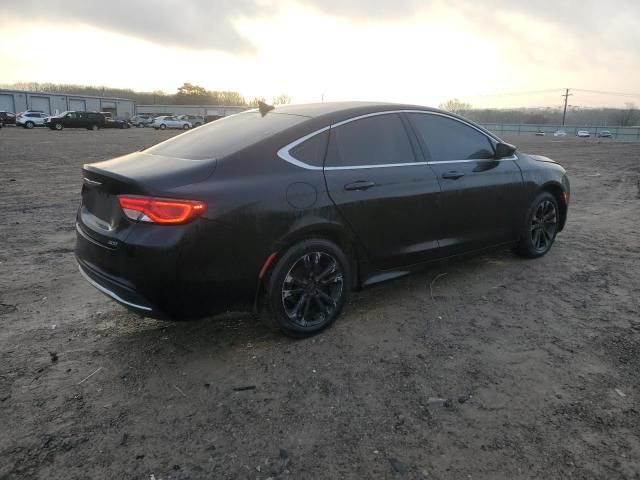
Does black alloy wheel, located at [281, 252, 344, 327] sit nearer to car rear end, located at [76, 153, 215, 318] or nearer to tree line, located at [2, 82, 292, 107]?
car rear end, located at [76, 153, 215, 318]

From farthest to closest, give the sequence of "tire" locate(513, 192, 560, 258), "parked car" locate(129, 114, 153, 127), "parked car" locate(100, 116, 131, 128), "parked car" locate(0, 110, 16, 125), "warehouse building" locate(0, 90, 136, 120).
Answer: "warehouse building" locate(0, 90, 136, 120) → "parked car" locate(129, 114, 153, 127) → "parked car" locate(100, 116, 131, 128) → "parked car" locate(0, 110, 16, 125) → "tire" locate(513, 192, 560, 258)

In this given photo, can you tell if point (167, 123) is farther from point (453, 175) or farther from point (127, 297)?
point (127, 297)

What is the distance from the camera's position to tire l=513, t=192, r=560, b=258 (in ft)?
16.6

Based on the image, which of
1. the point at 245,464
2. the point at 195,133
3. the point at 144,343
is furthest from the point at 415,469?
the point at 195,133

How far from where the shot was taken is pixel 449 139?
437 centimetres

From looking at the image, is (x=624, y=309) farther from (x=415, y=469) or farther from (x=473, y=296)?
(x=415, y=469)

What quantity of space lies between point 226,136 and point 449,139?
6.69 ft

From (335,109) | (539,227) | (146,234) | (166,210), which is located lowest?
(539,227)

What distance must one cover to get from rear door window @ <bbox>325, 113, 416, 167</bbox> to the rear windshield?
34 centimetres

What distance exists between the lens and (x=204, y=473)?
2.21 m

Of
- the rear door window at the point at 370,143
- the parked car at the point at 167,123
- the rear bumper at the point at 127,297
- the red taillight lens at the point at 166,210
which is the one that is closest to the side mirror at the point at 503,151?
the rear door window at the point at 370,143

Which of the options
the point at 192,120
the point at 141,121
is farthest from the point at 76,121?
the point at 141,121

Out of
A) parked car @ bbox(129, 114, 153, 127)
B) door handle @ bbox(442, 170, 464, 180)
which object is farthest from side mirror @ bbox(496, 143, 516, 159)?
parked car @ bbox(129, 114, 153, 127)

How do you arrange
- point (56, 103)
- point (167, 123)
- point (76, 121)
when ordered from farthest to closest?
point (56, 103) < point (167, 123) < point (76, 121)
